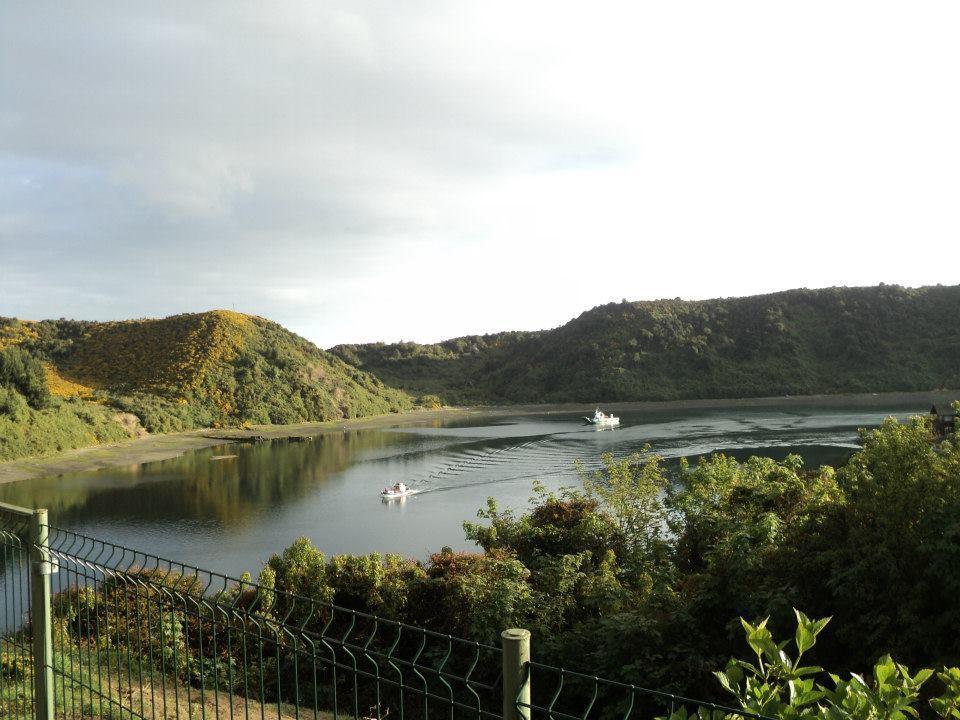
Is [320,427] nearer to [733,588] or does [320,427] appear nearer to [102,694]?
[733,588]

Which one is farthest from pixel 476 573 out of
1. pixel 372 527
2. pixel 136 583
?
pixel 372 527

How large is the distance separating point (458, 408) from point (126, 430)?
4155 centimetres

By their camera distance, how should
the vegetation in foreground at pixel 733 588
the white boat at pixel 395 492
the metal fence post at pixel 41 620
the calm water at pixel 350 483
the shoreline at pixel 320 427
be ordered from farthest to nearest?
the shoreline at pixel 320 427
the white boat at pixel 395 492
the calm water at pixel 350 483
the vegetation in foreground at pixel 733 588
the metal fence post at pixel 41 620

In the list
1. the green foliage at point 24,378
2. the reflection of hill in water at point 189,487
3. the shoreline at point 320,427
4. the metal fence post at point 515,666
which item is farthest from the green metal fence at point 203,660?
the green foliage at point 24,378

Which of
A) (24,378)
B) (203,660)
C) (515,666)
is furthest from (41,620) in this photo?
(24,378)

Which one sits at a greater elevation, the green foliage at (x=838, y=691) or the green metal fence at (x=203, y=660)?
the green foliage at (x=838, y=691)

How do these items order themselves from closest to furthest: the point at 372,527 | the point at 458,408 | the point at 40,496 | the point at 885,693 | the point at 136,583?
1. the point at 885,693
2. the point at 136,583
3. the point at 372,527
4. the point at 40,496
5. the point at 458,408

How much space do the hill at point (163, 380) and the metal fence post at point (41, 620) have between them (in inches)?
1401

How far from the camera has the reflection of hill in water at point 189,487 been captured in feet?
77.9

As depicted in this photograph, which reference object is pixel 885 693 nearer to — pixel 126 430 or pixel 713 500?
pixel 713 500

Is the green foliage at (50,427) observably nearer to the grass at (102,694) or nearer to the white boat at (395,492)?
the white boat at (395,492)

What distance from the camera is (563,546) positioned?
13.8 m

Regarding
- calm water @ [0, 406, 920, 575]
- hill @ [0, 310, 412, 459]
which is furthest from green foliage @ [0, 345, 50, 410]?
calm water @ [0, 406, 920, 575]

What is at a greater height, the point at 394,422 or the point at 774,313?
the point at 774,313
